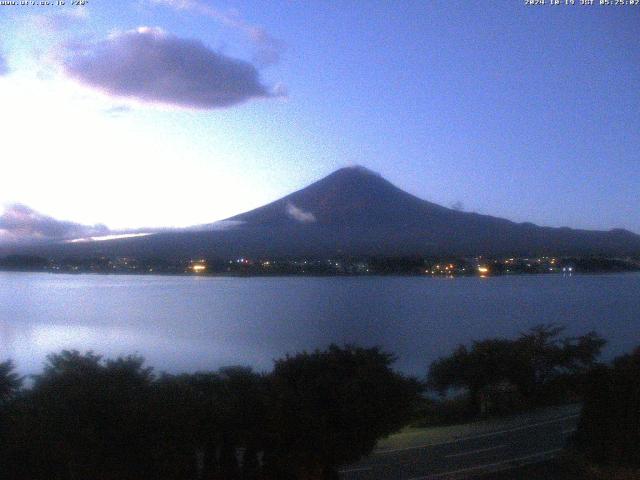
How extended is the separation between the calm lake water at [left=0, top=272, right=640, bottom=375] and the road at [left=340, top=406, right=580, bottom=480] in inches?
308

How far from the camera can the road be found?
10.2 meters

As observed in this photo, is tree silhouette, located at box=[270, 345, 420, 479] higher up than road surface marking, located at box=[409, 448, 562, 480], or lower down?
higher up

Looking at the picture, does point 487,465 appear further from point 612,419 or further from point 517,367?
point 517,367

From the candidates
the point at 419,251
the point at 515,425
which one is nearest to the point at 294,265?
the point at 419,251

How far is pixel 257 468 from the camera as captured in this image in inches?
356

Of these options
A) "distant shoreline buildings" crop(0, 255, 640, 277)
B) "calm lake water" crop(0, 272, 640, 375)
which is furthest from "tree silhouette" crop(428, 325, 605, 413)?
"distant shoreline buildings" crop(0, 255, 640, 277)

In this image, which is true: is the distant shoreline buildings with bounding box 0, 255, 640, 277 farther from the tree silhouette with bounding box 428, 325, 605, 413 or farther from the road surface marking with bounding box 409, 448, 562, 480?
the road surface marking with bounding box 409, 448, 562, 480

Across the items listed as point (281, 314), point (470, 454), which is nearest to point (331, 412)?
point (470, 454)

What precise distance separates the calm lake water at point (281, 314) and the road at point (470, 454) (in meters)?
7.83

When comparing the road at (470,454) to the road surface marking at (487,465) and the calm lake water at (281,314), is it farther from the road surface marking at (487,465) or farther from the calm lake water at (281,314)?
the calm lake water at (281,314)

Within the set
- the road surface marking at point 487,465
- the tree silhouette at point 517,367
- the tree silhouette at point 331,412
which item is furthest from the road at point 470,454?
the tree silhouette at point 517,367

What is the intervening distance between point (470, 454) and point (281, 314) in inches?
847

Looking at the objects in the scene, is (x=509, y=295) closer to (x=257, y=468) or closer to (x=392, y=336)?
(x=392, y=336)

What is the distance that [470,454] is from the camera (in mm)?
11531
